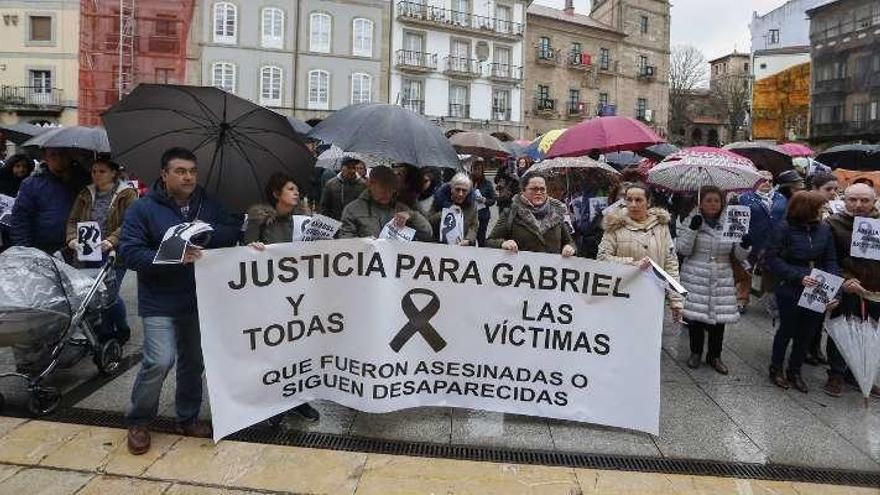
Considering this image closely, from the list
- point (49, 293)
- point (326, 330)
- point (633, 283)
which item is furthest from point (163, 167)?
point (633, 283)

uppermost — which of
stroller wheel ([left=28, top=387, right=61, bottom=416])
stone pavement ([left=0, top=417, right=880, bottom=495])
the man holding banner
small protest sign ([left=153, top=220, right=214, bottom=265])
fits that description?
the man holding banner

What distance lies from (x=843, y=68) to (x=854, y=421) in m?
50.9

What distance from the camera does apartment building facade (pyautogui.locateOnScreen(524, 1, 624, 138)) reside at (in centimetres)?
4344

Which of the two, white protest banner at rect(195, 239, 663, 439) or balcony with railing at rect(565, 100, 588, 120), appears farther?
balcony with railing at rect(565, 100, 588, 120)

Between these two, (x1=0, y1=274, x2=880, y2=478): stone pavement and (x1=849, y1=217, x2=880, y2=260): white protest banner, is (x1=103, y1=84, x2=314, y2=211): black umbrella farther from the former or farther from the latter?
(x1=849, y1=217, x2=880, y2=260): white protest banner

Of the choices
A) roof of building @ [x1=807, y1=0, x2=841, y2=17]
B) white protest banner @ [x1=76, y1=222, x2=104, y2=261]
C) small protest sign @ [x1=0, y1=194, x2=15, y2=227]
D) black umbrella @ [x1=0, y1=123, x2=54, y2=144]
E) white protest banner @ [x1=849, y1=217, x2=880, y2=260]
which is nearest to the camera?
white protest banner @ [x1=76, y1=222, x2=104, y2=261]

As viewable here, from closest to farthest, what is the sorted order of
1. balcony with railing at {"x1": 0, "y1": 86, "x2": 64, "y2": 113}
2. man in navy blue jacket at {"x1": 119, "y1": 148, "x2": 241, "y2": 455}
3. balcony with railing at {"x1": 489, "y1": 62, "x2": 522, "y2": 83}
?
man in navy blue jacket at {"x1": 119, "y1": 148, "x2": 241, "y2": 455} < balcony with railing at {"x1": 0, "y1": 86, "x2": 64, "y2": 113} < balcony with railing at {"x1": 489, "y1": 62, "x2": 522, "y2": 83}

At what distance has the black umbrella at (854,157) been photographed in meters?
9.77

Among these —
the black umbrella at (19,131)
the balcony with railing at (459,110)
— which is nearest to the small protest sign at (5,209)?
the black umbrella at (19,131)

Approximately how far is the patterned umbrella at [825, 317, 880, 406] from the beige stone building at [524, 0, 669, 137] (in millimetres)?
39062

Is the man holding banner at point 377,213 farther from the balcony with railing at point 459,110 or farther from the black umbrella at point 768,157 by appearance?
the balcony with railing at point 459,110

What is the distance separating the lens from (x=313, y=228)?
4219 millimetres

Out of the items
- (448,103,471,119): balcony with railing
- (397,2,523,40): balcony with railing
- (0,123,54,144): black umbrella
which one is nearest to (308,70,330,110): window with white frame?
(397,2,523,40): balcony with railing

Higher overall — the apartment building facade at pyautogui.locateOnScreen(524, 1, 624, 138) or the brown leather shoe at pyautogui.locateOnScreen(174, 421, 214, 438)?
the apartment building facade at pyautogui.locateOnScreen(524, 1, 624, 138)
